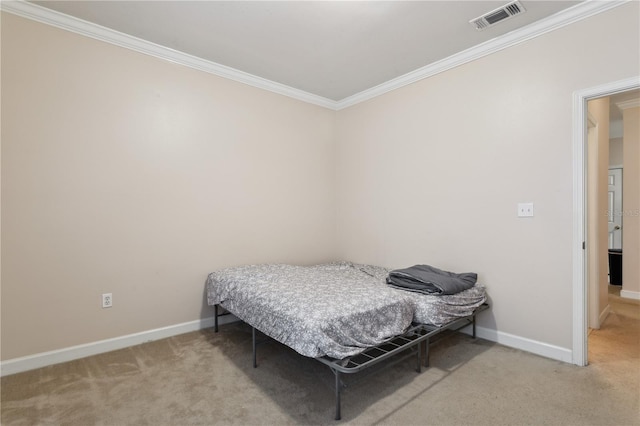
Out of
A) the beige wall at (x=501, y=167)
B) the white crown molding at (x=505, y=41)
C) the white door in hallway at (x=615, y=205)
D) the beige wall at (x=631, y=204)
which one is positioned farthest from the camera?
the white door in hallway at (x=615, y=205)

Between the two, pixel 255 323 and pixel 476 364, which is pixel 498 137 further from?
pixel 255 323

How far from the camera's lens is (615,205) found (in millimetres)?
4906

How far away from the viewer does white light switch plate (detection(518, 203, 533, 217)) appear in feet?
8.45

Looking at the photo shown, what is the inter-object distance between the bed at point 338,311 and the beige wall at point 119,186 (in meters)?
0.52

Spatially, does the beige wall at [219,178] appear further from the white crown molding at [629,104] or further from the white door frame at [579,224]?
the white crown molding at [629,104]

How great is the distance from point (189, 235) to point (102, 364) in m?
1.20

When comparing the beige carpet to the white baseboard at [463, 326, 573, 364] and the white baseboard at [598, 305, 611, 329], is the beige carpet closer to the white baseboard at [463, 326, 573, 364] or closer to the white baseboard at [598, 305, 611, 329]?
the white baseboard at [463, 326, 573, 364]

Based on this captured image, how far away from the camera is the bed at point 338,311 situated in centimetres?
181

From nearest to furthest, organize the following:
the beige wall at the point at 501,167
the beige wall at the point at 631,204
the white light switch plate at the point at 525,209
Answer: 1. the beige wall at the point at 501,167
2. the white light switch plate at the point at 525,209
3. the beige wall at the point at 631,204

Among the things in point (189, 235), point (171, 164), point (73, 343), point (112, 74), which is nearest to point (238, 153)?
point (171, 164)

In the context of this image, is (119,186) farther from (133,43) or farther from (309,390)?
(309,390)

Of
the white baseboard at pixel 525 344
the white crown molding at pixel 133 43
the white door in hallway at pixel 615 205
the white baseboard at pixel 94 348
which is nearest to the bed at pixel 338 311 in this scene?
the white baseboard at pixel 525 344

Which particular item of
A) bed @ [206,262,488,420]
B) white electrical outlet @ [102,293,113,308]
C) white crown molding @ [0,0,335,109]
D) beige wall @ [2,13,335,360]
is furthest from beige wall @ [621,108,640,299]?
white electrical outlet @ [102,293,113,308]

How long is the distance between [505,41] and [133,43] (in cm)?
315
